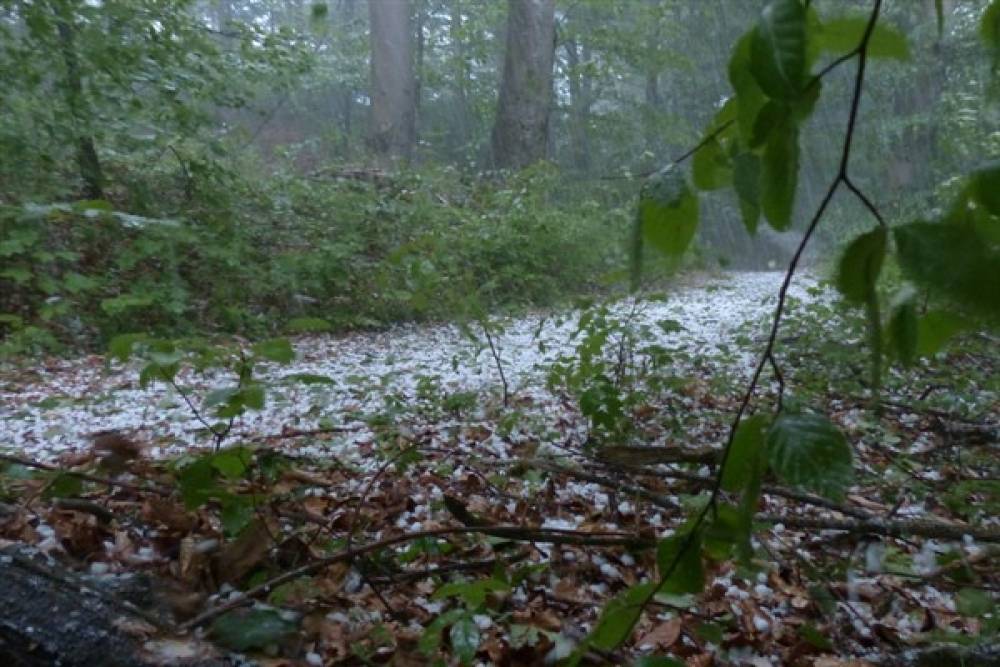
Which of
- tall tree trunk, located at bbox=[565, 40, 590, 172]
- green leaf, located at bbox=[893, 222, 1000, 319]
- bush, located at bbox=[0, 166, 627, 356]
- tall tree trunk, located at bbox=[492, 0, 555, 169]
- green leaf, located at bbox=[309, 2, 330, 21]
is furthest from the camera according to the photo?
tall tree trunk, located at bbox=[565, 40, 590, 172]

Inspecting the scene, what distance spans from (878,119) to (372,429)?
953 centimetres

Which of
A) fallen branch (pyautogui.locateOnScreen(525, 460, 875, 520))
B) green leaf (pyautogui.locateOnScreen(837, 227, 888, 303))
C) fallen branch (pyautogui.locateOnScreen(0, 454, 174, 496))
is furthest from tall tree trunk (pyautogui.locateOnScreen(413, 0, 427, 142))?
green leaf (pyautogui.locateOnScreen(837, 227, 888, 303))

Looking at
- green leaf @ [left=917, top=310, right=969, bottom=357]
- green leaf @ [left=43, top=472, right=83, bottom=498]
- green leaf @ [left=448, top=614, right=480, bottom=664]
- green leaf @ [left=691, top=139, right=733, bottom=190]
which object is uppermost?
green leaf @ [left=691, top=139, right=733, bottom=190]

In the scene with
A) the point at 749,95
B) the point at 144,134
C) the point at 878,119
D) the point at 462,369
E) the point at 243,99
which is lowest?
the point at 462,369

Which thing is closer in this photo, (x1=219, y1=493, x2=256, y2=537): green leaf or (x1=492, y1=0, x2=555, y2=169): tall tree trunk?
(x1=219, y1=493, x2=256, y2=537): green leaf

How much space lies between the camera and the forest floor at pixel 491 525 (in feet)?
3.73

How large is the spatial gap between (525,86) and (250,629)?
310 inches

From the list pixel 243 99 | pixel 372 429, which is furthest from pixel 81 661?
pixel 243 99

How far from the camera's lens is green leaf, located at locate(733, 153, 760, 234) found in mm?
554

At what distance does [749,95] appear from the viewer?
0.50 m

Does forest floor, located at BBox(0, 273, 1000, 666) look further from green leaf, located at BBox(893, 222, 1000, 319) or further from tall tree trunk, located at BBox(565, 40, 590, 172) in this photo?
tall tree trunk, located at BBox(565, 40, 590, 172)

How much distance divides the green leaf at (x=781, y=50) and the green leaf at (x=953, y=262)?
108 mm

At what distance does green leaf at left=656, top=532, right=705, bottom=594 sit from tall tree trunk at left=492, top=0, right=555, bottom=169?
805cm

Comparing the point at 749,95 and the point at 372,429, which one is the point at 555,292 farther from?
the point at 749,95
